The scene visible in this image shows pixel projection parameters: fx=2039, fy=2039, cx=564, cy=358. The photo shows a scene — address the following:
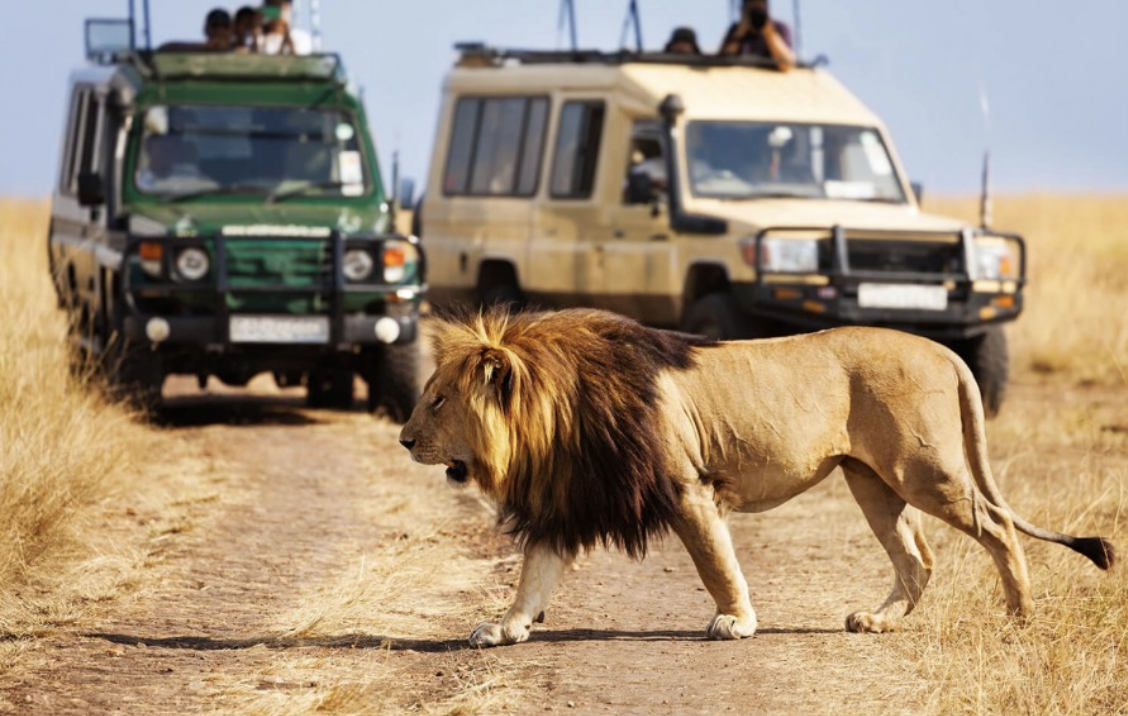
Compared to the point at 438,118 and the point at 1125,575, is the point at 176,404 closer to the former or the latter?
the point at 438,118

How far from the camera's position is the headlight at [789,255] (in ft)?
41.7

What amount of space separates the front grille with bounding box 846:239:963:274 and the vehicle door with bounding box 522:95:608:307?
7.14 ft

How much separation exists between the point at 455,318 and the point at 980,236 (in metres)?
7.06

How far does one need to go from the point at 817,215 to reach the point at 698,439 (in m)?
6.65

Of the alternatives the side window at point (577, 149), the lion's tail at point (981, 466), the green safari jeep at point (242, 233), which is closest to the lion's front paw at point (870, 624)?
the lion's tail at point (981, 466)

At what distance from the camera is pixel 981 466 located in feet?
22.5

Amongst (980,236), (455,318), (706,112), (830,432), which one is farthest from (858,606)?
(706,112)

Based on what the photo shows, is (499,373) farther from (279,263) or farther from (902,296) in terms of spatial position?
(902,296)

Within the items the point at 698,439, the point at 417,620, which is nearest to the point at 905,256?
the point at 698,439

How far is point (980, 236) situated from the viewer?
13.0m

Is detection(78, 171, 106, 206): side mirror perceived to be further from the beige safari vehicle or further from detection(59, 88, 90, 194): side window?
the beige safari vehicle

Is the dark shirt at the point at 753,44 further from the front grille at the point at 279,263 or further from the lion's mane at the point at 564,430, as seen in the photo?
the lion's mane at the point at 564,430

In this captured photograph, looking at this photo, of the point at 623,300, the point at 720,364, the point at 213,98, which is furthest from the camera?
the point at 623,300

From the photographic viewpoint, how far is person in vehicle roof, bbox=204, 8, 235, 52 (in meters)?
14.5
